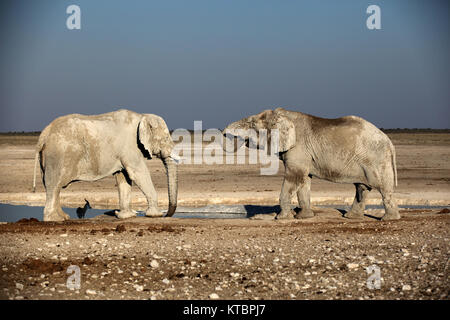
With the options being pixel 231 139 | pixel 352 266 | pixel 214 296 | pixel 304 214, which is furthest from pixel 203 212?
pixel 214 296

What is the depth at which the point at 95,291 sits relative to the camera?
7902mm

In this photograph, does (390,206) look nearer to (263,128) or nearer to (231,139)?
(263,128)

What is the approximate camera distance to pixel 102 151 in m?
14.4

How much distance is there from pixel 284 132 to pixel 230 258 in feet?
16.5

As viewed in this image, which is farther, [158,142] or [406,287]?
[158,142]

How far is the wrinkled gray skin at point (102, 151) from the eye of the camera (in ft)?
46.0

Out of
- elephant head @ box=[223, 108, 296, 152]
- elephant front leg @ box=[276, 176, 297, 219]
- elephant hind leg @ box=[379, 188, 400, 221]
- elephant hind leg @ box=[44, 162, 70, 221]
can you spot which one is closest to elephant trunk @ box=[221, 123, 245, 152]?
elephant head @ box=[223, 108, 296, 152]

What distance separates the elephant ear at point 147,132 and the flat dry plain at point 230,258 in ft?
5.57

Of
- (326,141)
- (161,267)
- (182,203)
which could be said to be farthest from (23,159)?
(161,267)

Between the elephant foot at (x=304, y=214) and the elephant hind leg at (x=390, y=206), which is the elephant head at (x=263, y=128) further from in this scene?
the elephant hind leg at (x=390, y=206)

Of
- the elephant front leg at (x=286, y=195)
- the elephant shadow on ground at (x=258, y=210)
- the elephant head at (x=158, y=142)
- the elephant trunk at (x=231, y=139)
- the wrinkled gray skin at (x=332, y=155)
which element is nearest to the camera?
the wrinkled gray skin at (x=332, y=155)

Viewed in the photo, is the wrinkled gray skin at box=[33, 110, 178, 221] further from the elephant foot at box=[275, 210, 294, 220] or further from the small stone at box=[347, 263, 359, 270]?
the small stone at box=[347, 263, 359, 270]

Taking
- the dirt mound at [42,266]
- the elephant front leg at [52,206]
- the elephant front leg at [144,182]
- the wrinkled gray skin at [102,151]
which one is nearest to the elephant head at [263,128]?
the wrinkled gray skin at [102,151]

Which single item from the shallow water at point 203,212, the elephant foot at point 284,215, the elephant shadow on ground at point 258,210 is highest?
the elephant foot at point 284,215
